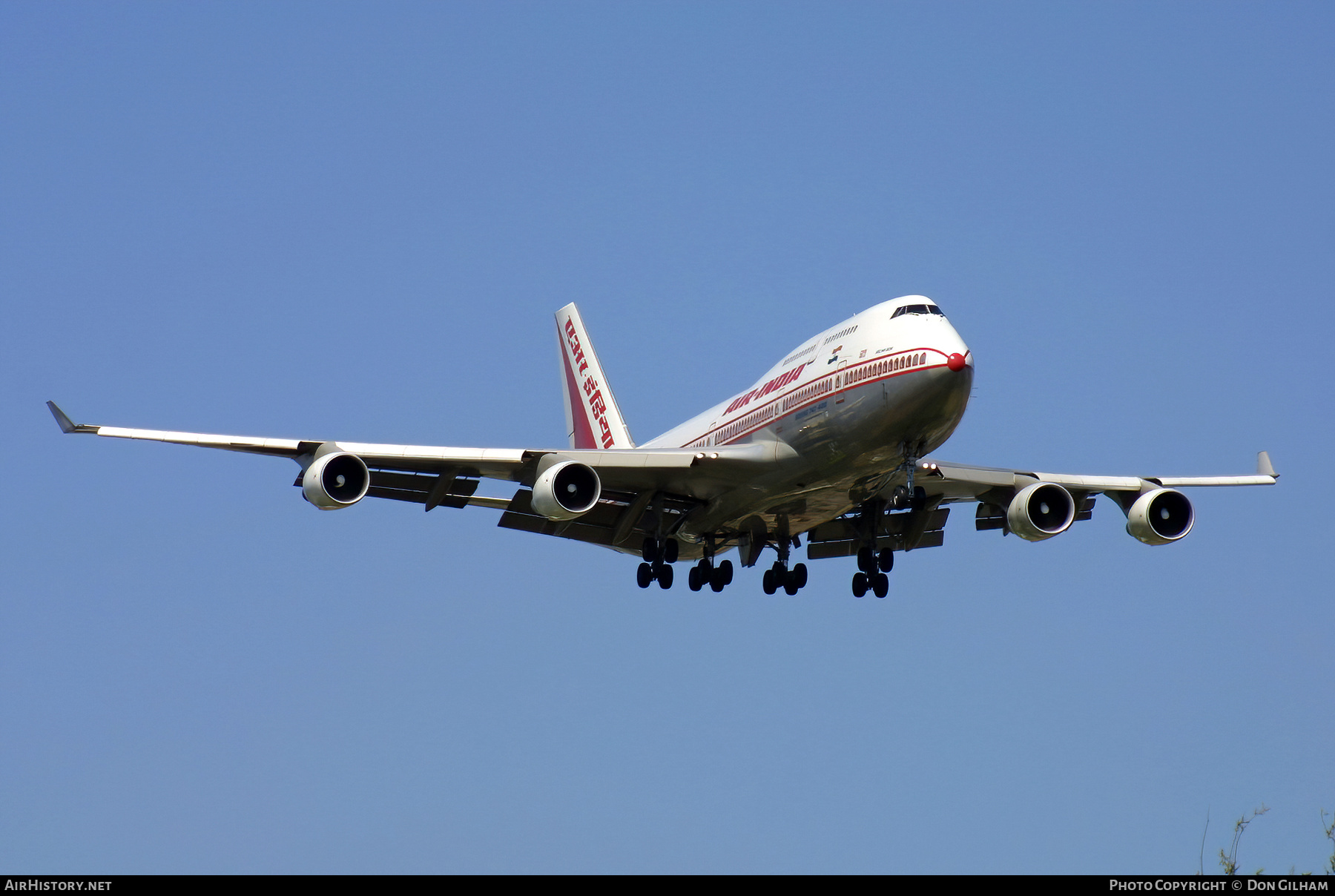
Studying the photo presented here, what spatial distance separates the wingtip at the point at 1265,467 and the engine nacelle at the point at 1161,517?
4.07m

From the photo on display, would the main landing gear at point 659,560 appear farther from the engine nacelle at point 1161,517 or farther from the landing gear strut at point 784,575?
the engine nacelle at point 1161,517

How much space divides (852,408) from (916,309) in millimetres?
2622

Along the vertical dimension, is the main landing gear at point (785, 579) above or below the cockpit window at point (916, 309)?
below

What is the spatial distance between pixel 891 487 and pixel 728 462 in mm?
4067

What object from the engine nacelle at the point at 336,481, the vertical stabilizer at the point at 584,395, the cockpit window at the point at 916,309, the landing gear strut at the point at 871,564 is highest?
the vertical stabilizer at the point at 584,395

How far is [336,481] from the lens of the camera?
33031mm

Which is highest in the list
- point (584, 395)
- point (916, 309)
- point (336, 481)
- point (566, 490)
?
point (584, 395)

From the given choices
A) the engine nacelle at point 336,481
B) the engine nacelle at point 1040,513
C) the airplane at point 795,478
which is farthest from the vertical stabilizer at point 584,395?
the engine nacelle at point 336,481

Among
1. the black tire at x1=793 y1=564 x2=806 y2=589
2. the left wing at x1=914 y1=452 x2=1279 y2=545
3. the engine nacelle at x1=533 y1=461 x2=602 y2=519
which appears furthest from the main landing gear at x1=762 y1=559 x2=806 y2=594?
the engine nacelle at x1=533 y1=461 x2=602 y2=519

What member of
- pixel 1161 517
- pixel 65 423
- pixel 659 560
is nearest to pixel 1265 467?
pixel 1161 517

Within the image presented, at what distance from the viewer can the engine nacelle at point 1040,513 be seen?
37438 millimetres

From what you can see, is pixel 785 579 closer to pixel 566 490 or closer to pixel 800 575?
pixel 800 575

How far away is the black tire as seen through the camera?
40156mm
